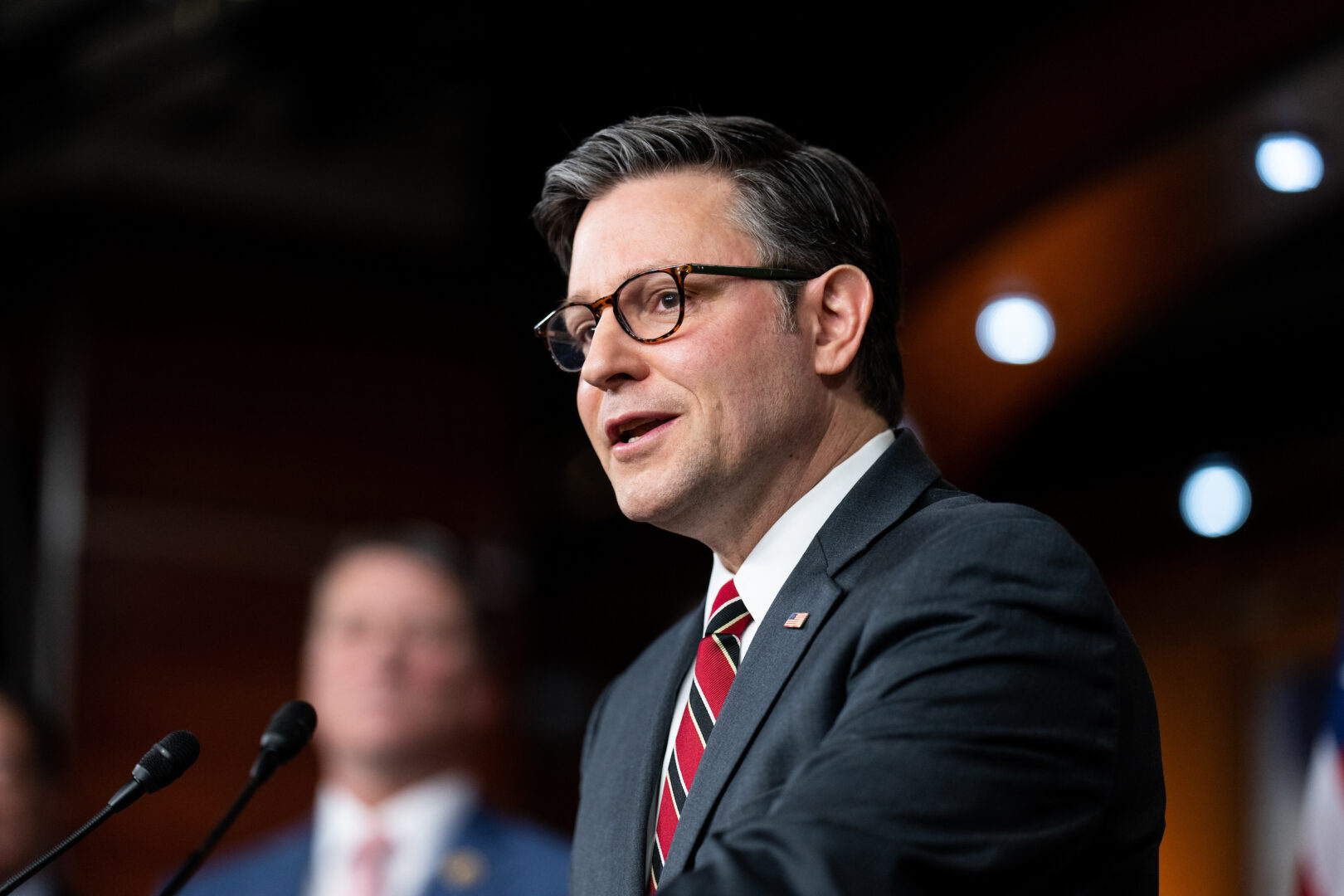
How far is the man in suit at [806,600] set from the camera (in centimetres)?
115

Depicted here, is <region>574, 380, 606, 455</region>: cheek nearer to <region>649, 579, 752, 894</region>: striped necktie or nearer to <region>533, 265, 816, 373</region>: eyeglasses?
<region>533, 265, 816, 373</region>: eyeglasses

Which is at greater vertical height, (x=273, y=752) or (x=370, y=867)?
(x=273, y=752)

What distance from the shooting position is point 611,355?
1.58m

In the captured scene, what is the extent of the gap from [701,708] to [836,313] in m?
0.48

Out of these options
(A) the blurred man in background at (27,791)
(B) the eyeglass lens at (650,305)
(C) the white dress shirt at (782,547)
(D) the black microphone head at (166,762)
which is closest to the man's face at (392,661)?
(A) the blurred man in background at (27,791)

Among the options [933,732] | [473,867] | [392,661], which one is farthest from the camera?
[392,661]

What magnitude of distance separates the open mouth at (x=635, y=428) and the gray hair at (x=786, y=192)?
20cm

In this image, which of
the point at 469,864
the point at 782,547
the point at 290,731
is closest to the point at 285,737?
the point at 290,731

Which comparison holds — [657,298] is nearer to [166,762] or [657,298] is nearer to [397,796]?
[166,762]

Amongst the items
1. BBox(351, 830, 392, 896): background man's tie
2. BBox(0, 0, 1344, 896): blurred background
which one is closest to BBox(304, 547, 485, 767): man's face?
BBox(351, 830, 392, 896): background man's tie

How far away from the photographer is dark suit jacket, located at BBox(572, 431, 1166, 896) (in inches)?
44.2

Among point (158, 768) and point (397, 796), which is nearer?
point (158, 768)

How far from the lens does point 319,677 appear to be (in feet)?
9.90

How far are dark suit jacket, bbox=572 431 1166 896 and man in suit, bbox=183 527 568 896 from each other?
1.46 metres
